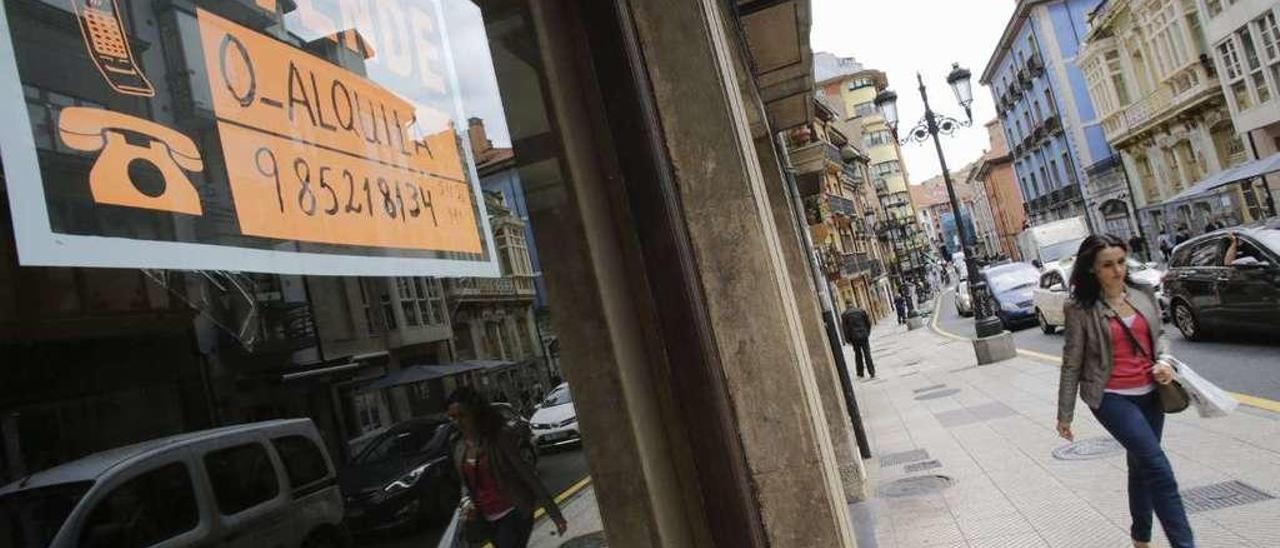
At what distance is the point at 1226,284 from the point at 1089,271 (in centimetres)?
857

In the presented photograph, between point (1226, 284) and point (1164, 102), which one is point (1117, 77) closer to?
point (1164, 102)

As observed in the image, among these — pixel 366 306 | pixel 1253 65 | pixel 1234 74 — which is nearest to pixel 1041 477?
pixel 366 306

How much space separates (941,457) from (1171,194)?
3554 centimetres

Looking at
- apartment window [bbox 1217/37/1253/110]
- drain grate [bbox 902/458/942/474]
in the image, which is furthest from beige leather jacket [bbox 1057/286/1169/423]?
apartment window [bbox 1217/37/1253/110]

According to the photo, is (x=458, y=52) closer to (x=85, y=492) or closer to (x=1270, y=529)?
(x=85, y=492)

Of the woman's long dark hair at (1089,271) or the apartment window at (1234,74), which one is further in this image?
the apartment window at (1234,74)

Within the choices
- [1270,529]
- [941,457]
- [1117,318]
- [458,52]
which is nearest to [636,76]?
[458,52]

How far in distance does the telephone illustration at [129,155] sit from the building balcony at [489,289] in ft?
2.06

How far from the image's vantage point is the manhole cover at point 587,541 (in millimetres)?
1957

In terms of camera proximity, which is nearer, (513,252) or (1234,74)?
(513,252)

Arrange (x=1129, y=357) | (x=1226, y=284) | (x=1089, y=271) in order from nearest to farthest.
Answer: (x=1129, y=357)
(x=1089, y=271)
(x=1226, y=284)

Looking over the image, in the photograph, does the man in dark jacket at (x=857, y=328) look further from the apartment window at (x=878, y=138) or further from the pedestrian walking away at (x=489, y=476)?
the apartment window at (x=878, y=138)

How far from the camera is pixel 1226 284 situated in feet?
35.4

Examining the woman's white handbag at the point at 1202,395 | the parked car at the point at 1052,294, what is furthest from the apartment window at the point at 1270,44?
the woman's white handbag at the point at 1202,395
